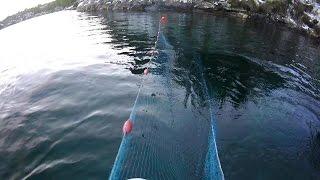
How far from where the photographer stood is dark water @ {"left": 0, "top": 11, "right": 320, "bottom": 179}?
14.3 metres

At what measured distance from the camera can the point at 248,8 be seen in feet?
152

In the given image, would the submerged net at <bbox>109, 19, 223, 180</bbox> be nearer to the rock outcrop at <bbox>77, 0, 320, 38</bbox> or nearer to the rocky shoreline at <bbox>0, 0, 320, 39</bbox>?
the rock outcrop at <bbox>77, 0, 320, 38</bbox>

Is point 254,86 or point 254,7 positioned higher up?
point 254,7

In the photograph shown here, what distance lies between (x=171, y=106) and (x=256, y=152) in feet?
19.2

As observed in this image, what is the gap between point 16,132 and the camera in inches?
663

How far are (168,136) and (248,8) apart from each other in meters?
35.6

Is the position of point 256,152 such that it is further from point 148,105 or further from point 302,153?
point 148,105

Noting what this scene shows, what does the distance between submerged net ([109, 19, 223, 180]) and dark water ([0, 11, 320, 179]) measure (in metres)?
0.77

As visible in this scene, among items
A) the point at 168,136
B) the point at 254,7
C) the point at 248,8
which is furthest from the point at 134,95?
the point at 248,8

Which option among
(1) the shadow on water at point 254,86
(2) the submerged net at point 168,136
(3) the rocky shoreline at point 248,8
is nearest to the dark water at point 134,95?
(1) the shadow on water at point 254,86

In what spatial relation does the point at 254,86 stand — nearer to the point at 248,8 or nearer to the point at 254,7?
the point at 254,7

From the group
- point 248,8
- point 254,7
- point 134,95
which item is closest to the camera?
point 134,95

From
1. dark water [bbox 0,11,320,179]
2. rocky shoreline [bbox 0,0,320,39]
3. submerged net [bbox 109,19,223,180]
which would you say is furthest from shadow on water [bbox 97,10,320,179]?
rocky shoreline [bbox 0,0,320,39]

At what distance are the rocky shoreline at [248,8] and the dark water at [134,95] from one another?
9.28 ft
